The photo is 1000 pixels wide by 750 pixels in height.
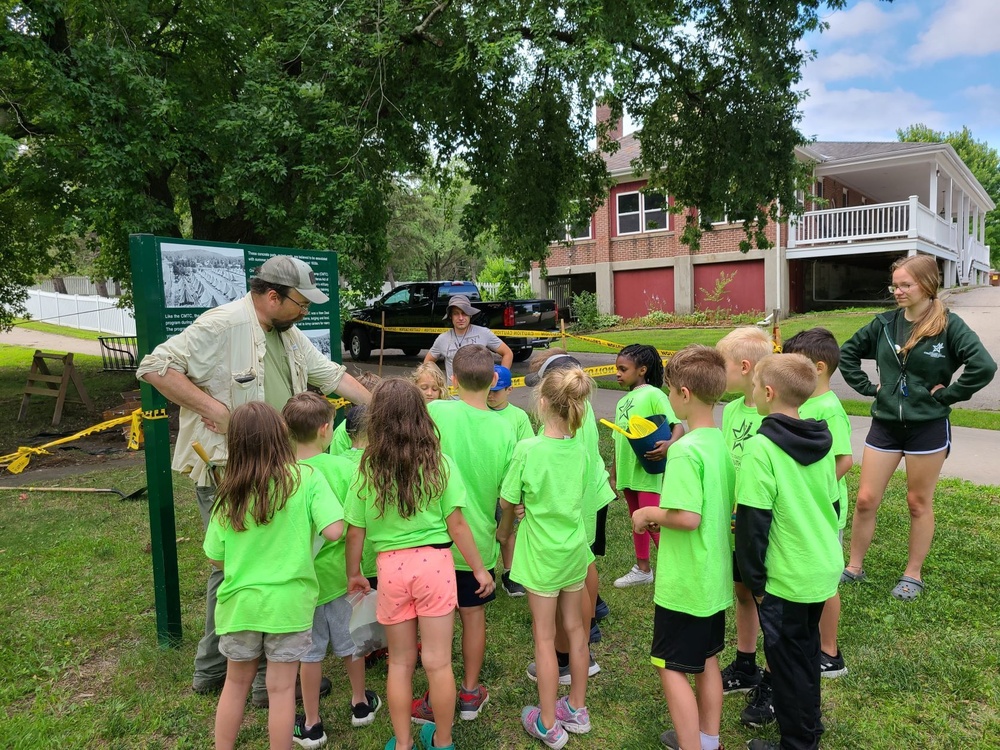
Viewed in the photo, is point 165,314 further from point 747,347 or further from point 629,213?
point 629,213

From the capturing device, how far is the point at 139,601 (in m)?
4.37

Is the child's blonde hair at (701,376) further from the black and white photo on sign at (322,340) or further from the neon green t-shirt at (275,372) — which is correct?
the black and white photo on sign at (322,340)

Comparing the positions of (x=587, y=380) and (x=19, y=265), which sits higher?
(x=19, y=265)

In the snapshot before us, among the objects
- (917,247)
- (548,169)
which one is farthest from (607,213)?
(548,169)

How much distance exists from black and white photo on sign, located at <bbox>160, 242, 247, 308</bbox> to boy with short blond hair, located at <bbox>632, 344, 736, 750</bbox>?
2.63 meters

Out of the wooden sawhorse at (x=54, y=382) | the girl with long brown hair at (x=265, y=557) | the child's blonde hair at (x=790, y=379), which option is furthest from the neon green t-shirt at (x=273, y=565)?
the wooden sawhorse at (x=54, y=382)

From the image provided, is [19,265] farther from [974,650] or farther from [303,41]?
[974,650]

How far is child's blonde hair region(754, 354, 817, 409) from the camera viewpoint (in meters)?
2.54

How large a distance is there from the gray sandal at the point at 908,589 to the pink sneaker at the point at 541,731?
2331 millimetres

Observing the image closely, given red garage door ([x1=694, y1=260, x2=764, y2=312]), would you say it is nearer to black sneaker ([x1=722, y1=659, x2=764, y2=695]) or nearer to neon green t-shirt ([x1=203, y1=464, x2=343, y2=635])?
black sneaker ([x1=722, y1=659, x2=764, y2=695])

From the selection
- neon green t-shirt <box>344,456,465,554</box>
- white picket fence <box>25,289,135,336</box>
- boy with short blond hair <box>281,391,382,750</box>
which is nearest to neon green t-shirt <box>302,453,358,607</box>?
boy with short blond hair <box>281,391,382,750</box>

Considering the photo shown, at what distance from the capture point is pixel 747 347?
10.4 feet

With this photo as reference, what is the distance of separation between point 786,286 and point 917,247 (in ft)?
12.0

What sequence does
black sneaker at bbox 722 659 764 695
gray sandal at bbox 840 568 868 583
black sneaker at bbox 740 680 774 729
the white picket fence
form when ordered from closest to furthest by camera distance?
black sneaker at bbox 740 680 774 729
black sneaker at bbox 722 659 764 695
gray sandal at bbox 840 568 868 583
the white picket fence
